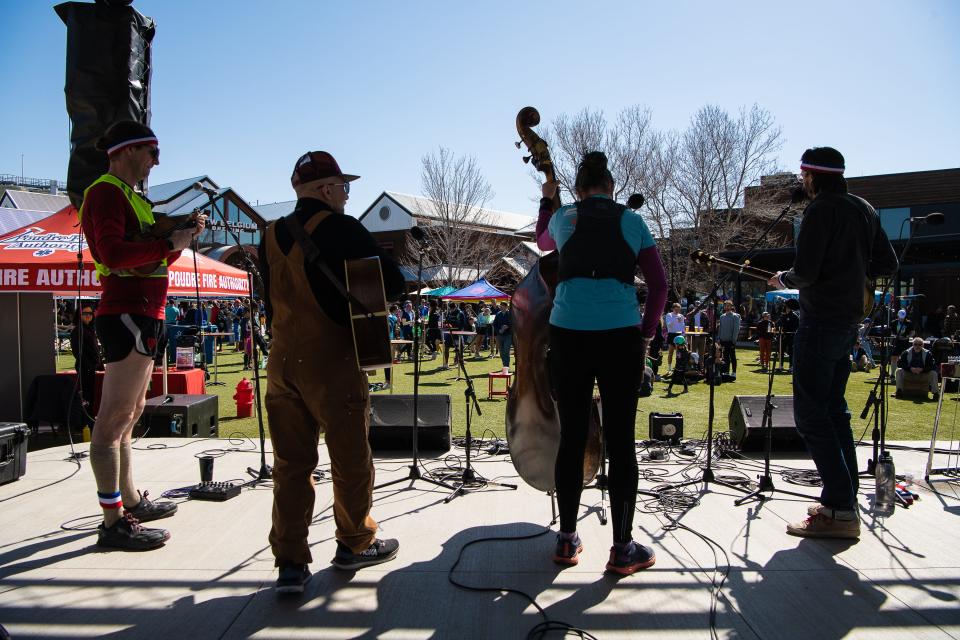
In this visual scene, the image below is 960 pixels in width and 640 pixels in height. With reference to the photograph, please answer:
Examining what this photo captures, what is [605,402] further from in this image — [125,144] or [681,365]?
[681,365]

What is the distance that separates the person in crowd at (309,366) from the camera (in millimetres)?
3008

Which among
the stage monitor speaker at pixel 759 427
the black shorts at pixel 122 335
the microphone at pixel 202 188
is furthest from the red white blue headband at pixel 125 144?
the stage monitor speaker at pixel 759 427

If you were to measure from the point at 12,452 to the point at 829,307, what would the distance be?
19.3ft

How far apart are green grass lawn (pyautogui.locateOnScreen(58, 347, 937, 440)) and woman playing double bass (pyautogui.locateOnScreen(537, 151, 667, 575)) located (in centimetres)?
457

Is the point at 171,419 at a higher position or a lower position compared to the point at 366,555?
higher

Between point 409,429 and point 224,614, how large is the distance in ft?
10.8

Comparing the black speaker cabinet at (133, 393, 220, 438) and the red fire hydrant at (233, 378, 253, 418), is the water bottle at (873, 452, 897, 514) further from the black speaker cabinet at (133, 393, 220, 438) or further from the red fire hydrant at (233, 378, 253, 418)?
the red fire hydrant at (233, 378, 253, 418)

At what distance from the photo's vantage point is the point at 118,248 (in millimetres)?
3469

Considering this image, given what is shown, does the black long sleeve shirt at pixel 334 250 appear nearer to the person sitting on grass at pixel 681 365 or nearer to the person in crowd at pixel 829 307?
the person in crowd at pixel 829 307

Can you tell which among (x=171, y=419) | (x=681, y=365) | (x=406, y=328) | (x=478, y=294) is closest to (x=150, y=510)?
(x=171, y=419)

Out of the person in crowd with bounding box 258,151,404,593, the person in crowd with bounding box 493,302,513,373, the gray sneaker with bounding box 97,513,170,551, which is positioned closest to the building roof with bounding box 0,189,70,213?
the person in crowd with bounding box 493,302,513,373

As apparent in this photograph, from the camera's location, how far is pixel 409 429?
19.9 ft

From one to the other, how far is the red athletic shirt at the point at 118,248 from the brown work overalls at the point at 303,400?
92 centimetres

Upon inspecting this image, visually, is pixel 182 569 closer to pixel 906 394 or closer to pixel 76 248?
pixel 76 248
